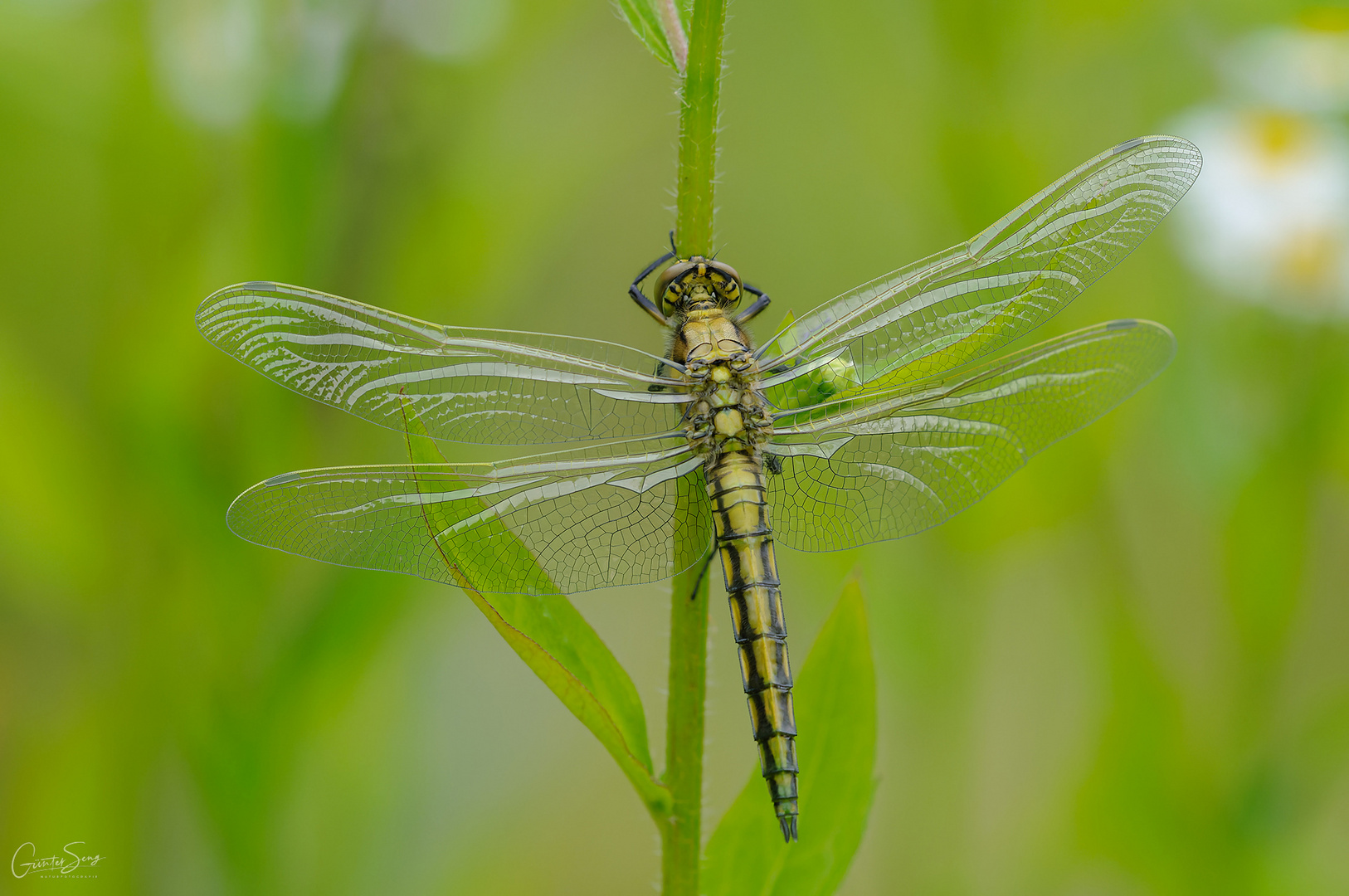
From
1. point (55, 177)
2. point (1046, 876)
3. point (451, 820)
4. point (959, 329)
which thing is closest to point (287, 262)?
point (55, 177)

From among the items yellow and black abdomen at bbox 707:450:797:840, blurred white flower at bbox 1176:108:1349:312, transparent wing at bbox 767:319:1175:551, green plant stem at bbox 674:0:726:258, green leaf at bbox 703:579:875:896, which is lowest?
green leaf at bbox 703:579:875:896

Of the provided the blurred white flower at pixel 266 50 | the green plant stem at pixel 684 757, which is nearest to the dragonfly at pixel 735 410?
the green plant stem at pixel 684 757

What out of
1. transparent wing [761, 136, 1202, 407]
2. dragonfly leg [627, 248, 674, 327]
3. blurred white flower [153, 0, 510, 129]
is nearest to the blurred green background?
blurred white flower [153, 0, 510, 129]

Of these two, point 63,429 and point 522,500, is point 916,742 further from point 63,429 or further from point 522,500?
point 63,429

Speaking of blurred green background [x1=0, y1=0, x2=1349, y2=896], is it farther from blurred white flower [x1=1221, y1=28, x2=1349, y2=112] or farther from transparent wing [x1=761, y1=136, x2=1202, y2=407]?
transparent wing [x1=761, y1=136, x2=1202, y2=407]

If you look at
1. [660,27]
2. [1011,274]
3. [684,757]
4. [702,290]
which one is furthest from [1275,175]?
[684,757]

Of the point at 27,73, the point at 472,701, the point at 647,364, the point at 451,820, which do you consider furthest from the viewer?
the point at 472,701

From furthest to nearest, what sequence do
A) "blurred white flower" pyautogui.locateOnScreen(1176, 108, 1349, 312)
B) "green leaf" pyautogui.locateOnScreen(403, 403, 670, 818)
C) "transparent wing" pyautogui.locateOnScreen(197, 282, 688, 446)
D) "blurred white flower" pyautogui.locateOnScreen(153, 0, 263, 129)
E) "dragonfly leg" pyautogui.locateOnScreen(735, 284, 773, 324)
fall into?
"blurred white flower" pyautogui.locateOnScreen(1176, 108, 1349, 312)
"blurred white flower" pyautogui.locateOnScreen(153, 0, 263, 129)
"dragonfly leg" pyautogui.locateOnScreen(735, 284, 773, 324)
"transparent wing" pyautogui.locateOnScreen(197, 282, 688, 446)
"green leaf" pyautogui.locateOnScreen(403, 403, 670, 818)

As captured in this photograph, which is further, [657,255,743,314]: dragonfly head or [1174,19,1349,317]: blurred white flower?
[1174,19,1349,317]: blurred white flower
